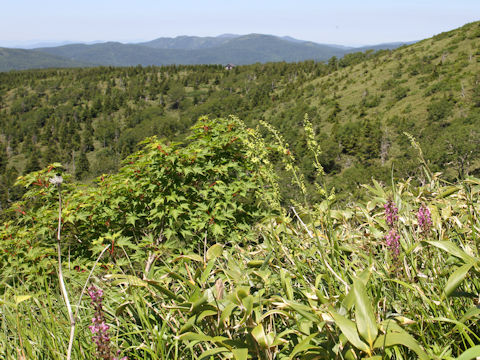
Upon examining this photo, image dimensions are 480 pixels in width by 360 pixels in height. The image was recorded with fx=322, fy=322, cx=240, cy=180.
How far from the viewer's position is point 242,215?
3.76m

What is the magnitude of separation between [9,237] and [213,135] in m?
2.85

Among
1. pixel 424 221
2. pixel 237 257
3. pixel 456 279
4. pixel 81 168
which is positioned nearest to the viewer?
pixel 456 279

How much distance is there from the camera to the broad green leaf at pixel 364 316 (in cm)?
86

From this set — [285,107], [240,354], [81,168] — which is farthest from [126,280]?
[81,168]

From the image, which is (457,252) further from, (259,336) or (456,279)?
(259,336)

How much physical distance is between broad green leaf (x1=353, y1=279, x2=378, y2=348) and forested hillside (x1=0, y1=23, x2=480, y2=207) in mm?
5996

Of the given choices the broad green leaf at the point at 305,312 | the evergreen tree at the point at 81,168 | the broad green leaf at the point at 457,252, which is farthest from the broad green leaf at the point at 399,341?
the evergreen tree at the point at 81,168

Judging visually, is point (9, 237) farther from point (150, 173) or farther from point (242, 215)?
point (242, 215)

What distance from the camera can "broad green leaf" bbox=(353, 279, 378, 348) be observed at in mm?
859

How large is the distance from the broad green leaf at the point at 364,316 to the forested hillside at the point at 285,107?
6.00m

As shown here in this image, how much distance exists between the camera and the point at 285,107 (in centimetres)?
7644

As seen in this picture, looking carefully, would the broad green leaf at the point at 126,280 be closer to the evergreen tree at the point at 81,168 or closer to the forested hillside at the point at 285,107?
the forested hillside at the point at 285,107

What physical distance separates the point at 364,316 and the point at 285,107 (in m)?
78.3

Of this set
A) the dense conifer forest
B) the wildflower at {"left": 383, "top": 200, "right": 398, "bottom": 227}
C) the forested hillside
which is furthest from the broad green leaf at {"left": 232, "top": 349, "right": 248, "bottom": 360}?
the forested hillside
